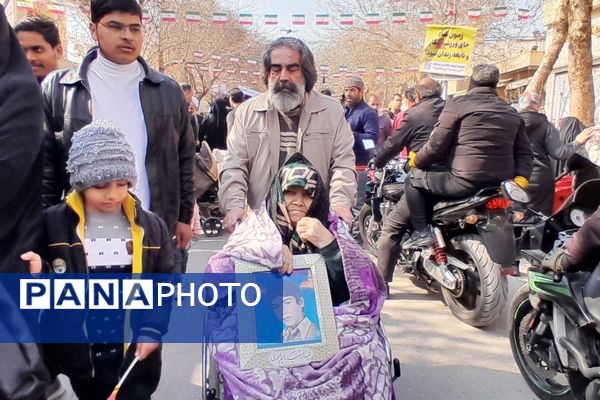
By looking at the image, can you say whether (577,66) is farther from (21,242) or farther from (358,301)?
(21,242)

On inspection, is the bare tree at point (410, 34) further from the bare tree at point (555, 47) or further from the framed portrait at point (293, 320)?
the framed portrait at point (293, 320)

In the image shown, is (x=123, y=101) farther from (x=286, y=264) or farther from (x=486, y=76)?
(x=486, y=76)

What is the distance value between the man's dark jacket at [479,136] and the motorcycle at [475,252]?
20 centimetres

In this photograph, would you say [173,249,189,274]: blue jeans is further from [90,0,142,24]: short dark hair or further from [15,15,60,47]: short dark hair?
[15,15,60,47]: short dark hair

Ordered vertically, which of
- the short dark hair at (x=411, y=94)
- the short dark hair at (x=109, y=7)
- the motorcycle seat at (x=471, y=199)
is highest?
the short dark hair at (x=109, y=7)

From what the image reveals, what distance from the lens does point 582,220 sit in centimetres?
261

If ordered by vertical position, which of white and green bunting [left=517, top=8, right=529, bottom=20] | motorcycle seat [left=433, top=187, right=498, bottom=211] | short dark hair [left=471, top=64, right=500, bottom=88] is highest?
white and green bunting [left=517, top=8, right=529, bottom=20]

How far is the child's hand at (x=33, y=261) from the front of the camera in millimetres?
1617

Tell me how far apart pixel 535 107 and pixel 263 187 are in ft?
12.1

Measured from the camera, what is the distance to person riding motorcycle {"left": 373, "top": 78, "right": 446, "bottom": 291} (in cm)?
427

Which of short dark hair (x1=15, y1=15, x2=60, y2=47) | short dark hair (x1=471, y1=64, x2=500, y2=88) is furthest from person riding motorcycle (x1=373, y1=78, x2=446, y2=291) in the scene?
short dark hair (x1=15, y1=15, x2=60, y2=47)

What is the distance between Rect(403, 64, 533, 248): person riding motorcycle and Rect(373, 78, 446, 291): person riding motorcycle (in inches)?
12.2

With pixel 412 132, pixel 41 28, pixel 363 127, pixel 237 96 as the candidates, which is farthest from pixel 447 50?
pixel 41 28

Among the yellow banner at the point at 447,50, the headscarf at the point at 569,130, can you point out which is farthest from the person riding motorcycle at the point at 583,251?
the yellow banner at the point at 447,50
